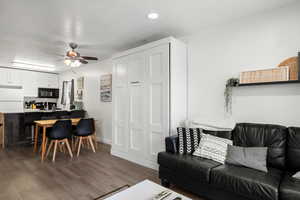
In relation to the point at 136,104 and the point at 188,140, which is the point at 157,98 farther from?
the point at 188,140

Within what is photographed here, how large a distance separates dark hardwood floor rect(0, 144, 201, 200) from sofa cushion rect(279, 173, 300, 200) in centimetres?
102

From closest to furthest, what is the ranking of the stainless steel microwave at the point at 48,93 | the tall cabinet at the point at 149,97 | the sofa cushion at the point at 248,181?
the sofa cushion at the point at 248,181 → the tall cabinet at the point at 149,97 → the stainless steel microwave at the point at 48,93

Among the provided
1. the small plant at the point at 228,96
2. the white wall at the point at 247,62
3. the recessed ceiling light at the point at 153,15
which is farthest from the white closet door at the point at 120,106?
the small plant at the point at 228,96

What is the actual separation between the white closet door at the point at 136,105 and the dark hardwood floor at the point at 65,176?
36cm

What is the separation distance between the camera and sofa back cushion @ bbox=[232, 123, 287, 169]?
6.66 ft

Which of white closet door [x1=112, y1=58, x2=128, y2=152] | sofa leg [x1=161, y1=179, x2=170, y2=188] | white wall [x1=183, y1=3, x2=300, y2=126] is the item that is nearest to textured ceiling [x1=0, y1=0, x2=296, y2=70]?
white wall [x1=183, y1=3, x2=300, y2=126]

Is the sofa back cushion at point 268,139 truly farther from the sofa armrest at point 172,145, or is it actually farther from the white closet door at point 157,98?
the white closet door at point 157,98

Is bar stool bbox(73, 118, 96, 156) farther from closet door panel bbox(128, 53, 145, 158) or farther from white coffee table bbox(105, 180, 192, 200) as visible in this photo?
white coffee table bbox(105, 180, 192, 200)

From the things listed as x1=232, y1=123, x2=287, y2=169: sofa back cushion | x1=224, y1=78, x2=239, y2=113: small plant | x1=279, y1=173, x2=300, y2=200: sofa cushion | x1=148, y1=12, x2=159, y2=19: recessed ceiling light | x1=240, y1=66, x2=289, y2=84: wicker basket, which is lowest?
x1=279, y1=173, x2=300, y2=200: sofa cushion

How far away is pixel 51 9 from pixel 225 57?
2.74m

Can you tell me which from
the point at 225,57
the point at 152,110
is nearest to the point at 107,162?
the point at 152,110

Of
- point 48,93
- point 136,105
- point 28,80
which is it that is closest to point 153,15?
point 136,105

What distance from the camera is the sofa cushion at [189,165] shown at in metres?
1.96

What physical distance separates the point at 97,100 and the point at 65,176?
285 cm
